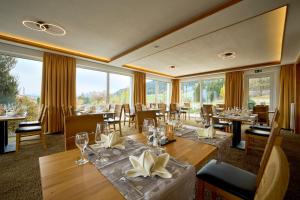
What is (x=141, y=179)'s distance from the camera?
2.27 ft

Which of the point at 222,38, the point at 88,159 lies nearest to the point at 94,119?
the point at 88,159

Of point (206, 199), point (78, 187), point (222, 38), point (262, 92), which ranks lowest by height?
point (206, 199)

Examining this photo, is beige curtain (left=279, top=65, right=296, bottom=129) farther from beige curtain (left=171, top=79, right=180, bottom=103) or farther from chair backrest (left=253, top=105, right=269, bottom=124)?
beige curtain (left=171, top=79, right=180, bottom=103)

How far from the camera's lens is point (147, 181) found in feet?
2.21

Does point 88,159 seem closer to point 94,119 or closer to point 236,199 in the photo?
point 94,119

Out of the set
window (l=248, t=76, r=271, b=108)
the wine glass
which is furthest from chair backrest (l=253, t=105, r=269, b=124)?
the wine glass

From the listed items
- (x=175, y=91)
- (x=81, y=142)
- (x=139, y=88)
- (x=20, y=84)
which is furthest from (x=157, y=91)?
(x=81, y=142)

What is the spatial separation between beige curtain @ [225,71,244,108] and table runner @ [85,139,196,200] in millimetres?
6831

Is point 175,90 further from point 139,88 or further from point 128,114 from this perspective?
point 128,114

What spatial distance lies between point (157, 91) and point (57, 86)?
5.47 m

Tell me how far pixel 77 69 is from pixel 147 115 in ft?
14.3

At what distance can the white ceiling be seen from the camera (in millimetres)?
2156

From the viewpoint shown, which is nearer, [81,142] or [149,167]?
[149,167]

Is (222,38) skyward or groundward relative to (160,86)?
skyward
